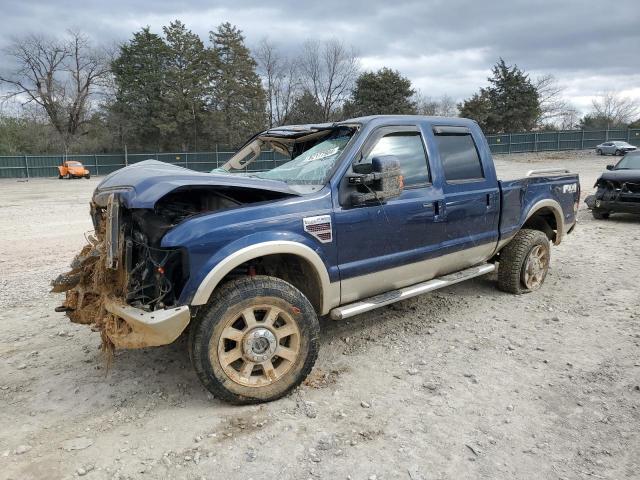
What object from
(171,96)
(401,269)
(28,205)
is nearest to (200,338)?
(401,269)

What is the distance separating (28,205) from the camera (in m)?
15.9

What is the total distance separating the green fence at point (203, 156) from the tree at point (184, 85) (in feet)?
14.6

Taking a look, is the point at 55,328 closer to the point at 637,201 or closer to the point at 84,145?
the point at 637,201

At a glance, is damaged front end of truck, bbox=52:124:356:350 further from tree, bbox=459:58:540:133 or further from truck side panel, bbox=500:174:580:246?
tree, bbox=459:58:540:133

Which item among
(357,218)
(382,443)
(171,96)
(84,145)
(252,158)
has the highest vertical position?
(171,96)

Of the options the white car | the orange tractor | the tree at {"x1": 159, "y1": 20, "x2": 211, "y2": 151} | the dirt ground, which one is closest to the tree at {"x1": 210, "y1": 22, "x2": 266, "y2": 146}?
the tree at {"x1": 159, "y1": 20, "x2": 211, "y2": 151}

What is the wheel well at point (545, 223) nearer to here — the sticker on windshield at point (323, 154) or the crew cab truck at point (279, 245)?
the crew cab truck at point (279, 245)

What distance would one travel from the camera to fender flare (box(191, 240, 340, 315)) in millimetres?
3088

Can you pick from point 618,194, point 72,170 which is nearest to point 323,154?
point 618,194

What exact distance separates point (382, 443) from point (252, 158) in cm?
362

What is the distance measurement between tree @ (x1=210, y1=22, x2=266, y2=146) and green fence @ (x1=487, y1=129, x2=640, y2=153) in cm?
2177

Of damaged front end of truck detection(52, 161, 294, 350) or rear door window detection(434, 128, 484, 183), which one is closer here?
damaged front end of truck detection(52, 161, 294, 350)

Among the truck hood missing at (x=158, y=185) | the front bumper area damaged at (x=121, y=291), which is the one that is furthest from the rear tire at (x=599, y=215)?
the front bumper area damaged at (x=121, y=291)

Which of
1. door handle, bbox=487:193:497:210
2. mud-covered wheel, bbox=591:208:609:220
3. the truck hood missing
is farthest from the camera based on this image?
mud-covered wheel, bbox=591:208:609:220
